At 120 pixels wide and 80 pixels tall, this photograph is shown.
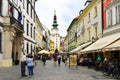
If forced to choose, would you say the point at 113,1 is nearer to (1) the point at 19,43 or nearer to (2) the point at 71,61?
(2) the point at 71,61

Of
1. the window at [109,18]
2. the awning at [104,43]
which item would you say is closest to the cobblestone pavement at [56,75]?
the awning at [104,43]

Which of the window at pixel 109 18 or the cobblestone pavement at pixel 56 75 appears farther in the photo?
the window at pixel 109 18

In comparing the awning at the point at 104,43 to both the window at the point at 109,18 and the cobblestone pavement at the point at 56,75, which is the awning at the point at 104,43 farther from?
the window at the point at 109,18

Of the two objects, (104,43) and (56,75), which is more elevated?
(104,43)

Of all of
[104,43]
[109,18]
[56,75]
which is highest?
[109,18]

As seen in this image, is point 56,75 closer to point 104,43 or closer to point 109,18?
point 104,43

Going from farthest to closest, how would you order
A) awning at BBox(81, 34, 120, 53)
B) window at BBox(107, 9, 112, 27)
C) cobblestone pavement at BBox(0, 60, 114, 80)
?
window at BBox(107, 9, 112, 27) → awning at BBox(81, 34, 120, 53) → cobblestone pavement at BBox(0, 60, 114, 80)

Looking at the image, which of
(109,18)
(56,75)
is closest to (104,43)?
(109,18)

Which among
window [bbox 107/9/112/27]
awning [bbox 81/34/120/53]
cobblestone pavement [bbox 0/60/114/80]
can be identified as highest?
window [bbox 107/9/112/27]

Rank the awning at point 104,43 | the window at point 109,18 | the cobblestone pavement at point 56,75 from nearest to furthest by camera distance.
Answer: the cobblestone pavement at point 56,75 → the awning at point 104,43 → the window at point 109,18

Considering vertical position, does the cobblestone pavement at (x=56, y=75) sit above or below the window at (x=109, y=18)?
below

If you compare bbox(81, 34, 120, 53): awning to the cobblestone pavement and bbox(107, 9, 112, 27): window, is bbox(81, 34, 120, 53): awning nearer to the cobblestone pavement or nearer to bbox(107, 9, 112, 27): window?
the cobblestone pavement

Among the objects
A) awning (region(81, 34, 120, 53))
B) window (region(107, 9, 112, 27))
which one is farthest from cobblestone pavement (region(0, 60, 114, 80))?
window (region(107, 9, 112, 27))

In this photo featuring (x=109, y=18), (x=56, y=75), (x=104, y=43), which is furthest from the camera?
(x=109, y=18)
